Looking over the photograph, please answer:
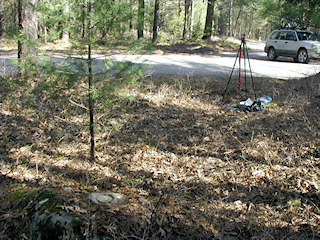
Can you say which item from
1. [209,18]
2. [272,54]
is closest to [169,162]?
[272,54]

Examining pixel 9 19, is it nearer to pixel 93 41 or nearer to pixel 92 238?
pixel 93 41

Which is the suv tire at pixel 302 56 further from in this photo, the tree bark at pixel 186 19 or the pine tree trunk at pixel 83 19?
the pine tree trunk at pixel 83 19

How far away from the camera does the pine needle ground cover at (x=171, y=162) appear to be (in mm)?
3916

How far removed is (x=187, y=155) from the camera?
6.16 meters

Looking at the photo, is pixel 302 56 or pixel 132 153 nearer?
pixel 132 153

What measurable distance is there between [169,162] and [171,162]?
0.04 m

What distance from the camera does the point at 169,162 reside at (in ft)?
19.6

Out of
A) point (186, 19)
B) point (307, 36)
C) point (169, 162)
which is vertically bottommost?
point (169, 162)

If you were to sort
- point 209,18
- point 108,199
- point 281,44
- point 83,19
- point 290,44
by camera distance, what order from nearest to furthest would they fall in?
point 108,199 → point 83,19 → point 290,44 → point 281,44 → point 209,18

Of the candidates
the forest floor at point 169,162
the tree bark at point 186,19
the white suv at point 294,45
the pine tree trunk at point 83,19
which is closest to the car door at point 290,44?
the white suv at point 294,45

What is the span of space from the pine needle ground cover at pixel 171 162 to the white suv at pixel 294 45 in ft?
20.3

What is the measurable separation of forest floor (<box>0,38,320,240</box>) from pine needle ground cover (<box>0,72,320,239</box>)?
0.8 inches

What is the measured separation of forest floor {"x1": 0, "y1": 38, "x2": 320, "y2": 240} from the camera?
3885mm

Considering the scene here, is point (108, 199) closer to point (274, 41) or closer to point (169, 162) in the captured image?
point (169, 162)
